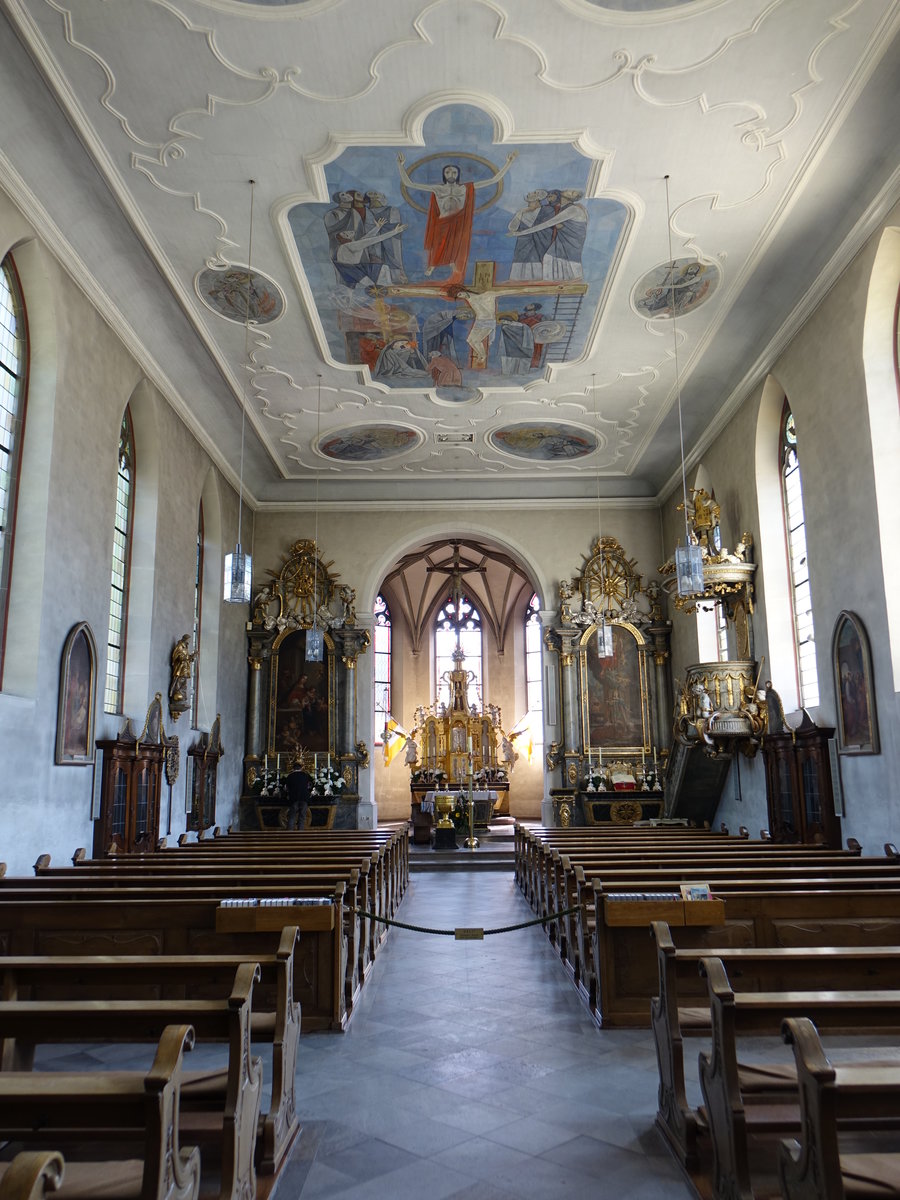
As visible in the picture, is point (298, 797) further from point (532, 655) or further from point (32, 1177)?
point (32, 1177)

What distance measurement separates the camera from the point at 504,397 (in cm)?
1545

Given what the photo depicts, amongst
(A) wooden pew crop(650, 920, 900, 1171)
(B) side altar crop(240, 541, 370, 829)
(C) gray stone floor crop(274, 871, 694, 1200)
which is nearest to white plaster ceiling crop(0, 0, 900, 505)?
(B) side altar crop(240, 541, 370, 829)

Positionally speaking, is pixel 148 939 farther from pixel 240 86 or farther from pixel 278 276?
pixel 278 276

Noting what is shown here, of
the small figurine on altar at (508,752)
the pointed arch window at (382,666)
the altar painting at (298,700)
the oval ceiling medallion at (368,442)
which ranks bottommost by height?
the small figurine on altar at (508,752)

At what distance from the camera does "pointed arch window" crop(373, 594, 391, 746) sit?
2811 cm

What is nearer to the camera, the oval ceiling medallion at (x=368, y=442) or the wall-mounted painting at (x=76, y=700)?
the wall-mounted painting at (x=76, y=700)

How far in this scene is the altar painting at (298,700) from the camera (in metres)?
19.2

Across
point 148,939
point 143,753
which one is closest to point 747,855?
point 148,939

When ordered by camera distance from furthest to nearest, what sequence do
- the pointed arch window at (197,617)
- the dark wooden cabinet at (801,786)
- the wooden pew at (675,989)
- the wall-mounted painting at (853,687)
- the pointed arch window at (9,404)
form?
the pointed arch window at (197,617), the dark wooden cabinet at (801,786), the wall-mounted painting at (853,687), the pointed arch window at (9,404), the wooden pew at (675,989)

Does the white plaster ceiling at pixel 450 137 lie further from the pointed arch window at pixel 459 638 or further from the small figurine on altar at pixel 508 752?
the pointed arch window at pixel 459 638

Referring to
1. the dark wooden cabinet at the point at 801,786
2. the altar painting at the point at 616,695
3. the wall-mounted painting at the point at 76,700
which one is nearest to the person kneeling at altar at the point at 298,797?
the altar painting at the point at 616,695

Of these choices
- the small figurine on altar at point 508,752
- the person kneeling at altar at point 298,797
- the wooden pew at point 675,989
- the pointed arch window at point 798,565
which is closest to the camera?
the wooden pew at point 675,989

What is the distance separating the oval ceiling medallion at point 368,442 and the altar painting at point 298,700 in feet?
13.2

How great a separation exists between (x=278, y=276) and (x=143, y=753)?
647 centimetres
